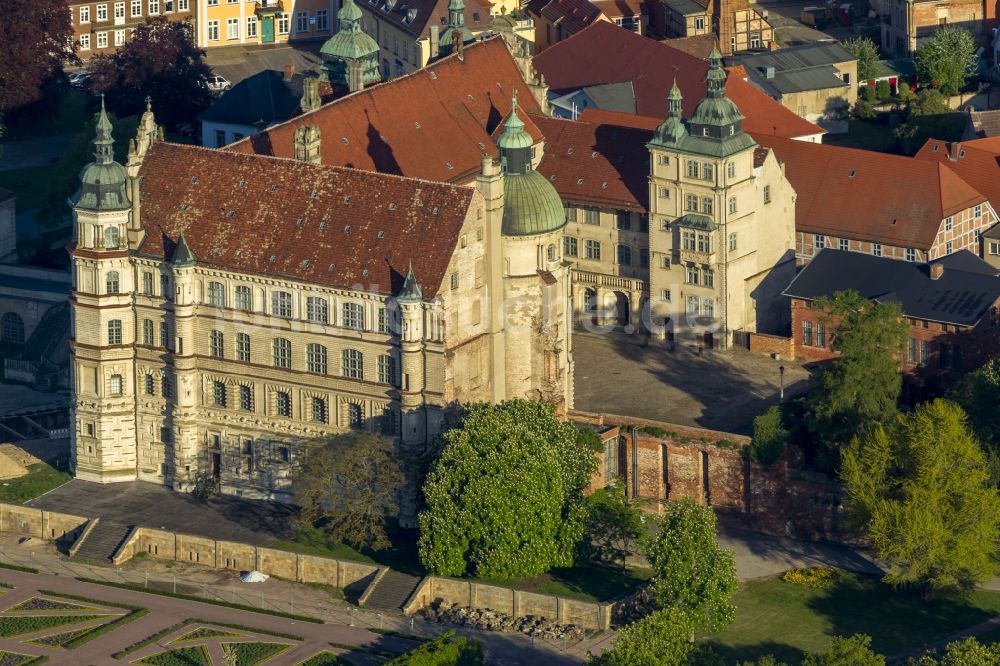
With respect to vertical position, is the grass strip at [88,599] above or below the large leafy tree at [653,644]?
above

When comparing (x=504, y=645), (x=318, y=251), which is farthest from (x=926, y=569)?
(x=318, y=251)

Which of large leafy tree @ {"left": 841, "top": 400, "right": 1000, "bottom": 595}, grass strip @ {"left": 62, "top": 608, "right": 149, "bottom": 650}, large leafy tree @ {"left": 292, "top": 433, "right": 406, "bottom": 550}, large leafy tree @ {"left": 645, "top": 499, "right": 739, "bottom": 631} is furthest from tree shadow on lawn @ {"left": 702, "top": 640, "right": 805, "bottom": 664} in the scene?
grass strip @ {"left": 62, "top": 608, "right": 149, "bottom": 650}

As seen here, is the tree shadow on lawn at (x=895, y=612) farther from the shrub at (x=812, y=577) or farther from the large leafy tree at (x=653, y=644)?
→ the large leafy tree at (x=653, y=644)

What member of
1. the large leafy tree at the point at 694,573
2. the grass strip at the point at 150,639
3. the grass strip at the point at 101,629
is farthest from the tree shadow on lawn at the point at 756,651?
the grass strip at the point at 101,629

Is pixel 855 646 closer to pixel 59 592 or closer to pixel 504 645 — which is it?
pixel 504 645

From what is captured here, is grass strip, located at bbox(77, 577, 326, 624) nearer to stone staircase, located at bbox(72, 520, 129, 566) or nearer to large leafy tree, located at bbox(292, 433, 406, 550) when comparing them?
stone staircase, located at bbox(72, 520, 129, 566)

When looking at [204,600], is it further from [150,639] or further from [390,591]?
[390,591]
